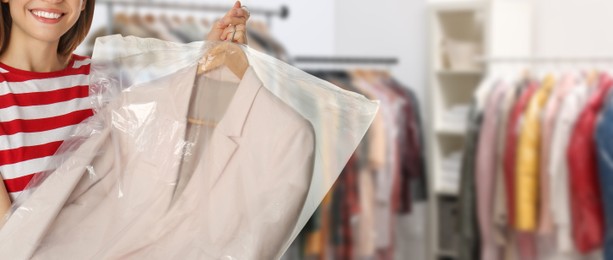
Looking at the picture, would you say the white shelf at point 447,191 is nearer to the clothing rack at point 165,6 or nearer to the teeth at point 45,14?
the clothing rack at point 165,6

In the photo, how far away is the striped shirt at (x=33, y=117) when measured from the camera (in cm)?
103

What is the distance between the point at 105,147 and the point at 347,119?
0.32m

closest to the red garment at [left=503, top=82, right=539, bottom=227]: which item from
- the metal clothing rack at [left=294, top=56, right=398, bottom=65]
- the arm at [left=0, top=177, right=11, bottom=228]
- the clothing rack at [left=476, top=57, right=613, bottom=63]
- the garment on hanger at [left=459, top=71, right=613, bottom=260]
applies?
the garment on hanger at [left=459, top=71, right=613, bottom=260]

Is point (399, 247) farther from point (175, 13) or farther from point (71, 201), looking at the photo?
point (71, 201)

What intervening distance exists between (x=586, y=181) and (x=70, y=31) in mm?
2250

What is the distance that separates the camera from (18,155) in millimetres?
1030

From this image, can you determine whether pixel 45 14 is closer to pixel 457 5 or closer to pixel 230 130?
pixel 230 130

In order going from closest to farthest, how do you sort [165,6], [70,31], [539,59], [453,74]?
[70,31]
[165,6]
[539,59]
[453,74]

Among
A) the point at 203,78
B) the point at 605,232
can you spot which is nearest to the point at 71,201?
the point at 203,78

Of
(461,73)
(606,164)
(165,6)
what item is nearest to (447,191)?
(461,73)

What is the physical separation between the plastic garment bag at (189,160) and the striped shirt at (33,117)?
1.7 inches

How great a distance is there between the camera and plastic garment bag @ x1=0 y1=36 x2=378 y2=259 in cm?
98

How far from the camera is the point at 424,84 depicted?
4.19 meters

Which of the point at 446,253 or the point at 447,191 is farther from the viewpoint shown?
the point at 446,253
